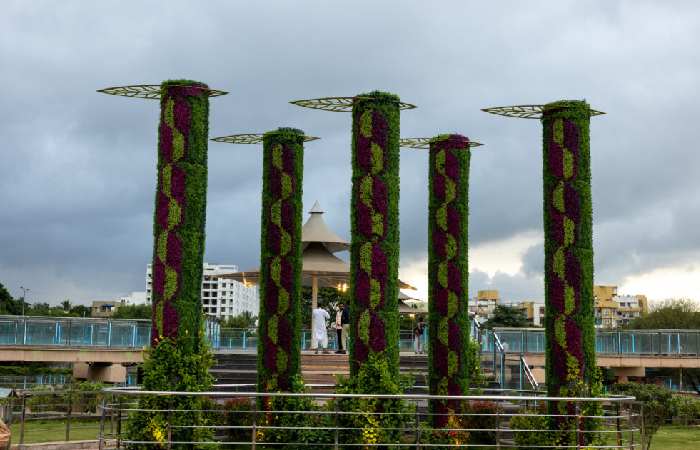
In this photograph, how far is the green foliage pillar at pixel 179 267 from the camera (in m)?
16.0

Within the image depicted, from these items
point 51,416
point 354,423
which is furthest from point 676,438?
point 51,416

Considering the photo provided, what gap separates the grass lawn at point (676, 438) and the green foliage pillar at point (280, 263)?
8.89 metres

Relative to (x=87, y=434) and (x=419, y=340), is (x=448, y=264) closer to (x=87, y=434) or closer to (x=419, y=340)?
(x=87, y=434)

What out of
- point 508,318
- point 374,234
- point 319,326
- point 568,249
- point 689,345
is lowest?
point 689,345

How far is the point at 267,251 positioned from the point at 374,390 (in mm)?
4706

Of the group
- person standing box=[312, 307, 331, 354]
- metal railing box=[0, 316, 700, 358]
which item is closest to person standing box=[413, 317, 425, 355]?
metal railing box=[0, 316, 700, 358]

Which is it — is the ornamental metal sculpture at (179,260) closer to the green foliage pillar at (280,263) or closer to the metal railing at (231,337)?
the green foliage pillar at (280,263)

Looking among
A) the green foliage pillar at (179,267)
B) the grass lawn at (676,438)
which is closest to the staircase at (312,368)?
the grass lawn at (676,438)

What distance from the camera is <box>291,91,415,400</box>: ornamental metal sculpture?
16.5m

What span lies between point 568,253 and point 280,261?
19.8ft

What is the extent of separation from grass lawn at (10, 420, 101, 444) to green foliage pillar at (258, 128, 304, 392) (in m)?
4.18

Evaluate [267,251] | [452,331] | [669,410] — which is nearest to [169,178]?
[267,251]

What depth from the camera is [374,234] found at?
16.8 m

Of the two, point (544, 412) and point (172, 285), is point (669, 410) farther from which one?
point (172, 285)
